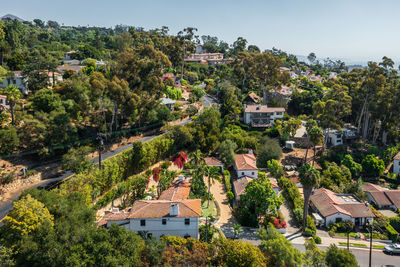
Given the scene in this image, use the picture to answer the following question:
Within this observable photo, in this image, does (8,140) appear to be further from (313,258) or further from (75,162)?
(313,258)

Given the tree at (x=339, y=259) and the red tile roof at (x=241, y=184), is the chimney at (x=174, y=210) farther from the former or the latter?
the tree at (x=339, y=259)

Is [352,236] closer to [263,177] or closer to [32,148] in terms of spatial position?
[263,177]

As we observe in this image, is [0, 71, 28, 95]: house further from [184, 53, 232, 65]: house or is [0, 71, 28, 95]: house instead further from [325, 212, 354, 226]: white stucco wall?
[184, 53, 232, 65]: house

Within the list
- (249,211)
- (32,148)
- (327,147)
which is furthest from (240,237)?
(327,147)

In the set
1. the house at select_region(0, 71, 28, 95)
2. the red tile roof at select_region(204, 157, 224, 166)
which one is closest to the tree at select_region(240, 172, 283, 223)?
the red tile roof at select_region(204, 157, 224, 166)

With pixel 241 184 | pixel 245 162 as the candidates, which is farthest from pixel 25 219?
pixel 245 162

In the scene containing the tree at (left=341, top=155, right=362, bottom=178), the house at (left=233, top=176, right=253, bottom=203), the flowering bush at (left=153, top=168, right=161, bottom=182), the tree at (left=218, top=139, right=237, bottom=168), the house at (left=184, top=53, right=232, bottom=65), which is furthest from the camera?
the house at (left=184, top=53, right=232, bottom=65)

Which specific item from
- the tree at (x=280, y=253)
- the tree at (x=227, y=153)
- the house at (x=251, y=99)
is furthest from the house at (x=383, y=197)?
the house at (x=251, y=99)

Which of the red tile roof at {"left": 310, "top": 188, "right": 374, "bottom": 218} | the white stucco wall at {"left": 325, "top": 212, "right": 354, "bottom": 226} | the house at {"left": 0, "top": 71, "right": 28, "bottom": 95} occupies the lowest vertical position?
the white stucco wall at {"left": 325, "top": 212, "right": 354, "bottom": 226}
